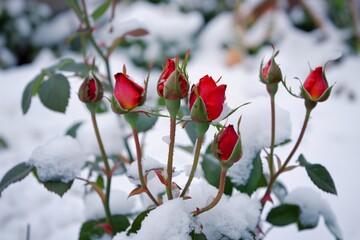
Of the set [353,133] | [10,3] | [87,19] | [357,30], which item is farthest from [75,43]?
[87,19]

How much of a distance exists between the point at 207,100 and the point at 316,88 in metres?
0.14

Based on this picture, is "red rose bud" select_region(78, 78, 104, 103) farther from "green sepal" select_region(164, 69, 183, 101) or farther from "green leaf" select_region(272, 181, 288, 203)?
"green leaf" select_region(272, 181, 288, 203)

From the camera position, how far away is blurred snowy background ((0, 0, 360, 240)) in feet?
2.76

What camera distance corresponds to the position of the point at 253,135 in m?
0.47

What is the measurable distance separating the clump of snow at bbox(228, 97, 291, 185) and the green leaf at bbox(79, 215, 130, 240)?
16 cm

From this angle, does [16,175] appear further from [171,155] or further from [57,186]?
[171,155]

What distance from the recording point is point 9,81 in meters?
1.96

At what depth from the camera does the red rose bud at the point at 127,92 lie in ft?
1.12

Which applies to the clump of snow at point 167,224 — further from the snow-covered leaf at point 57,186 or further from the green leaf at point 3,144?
the green leaf at point 3,144

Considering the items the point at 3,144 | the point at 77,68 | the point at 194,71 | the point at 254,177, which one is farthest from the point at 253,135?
the point at 194,71

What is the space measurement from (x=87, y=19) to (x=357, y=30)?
1.97 metres

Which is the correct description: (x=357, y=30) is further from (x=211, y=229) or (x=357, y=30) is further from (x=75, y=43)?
(x=211, y=229)

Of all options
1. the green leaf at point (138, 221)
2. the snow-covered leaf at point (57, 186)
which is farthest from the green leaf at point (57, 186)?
the green leaf at point (138, 221)

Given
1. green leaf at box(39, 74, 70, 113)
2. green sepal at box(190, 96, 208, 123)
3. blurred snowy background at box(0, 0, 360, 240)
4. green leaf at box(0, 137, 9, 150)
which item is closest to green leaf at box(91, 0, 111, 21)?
blurred snowy background at box(0, 0, 360, 240)
